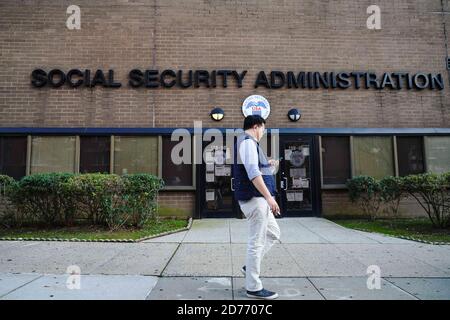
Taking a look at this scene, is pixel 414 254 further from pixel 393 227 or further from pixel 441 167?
pixel 441 167

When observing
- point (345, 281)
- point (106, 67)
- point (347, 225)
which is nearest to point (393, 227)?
point (347, 225)

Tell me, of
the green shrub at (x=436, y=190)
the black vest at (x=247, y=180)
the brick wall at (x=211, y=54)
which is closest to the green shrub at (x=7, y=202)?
the brick wall at (x=211, y=54)

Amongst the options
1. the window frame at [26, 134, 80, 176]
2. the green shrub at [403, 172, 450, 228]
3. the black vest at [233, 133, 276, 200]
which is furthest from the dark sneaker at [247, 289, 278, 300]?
the window frame at [26, 134, 80, 176]

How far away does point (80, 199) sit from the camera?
7.09 meters

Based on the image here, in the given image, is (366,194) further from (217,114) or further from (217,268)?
(217,268)

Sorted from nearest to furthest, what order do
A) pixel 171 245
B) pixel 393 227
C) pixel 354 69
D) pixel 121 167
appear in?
pixel 171 245 < pixel 393 227 < pixel 121 167 < pixel 354 69

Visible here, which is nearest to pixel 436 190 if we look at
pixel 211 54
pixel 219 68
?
pixel 219 68

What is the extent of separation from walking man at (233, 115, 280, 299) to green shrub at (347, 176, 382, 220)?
5.65 meters

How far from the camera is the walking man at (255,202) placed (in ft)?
10.6

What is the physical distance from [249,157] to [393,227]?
5845 mm

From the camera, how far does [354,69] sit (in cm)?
970

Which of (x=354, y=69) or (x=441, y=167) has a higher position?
(x=354, y=69)

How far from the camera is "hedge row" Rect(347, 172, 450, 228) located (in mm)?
6949
